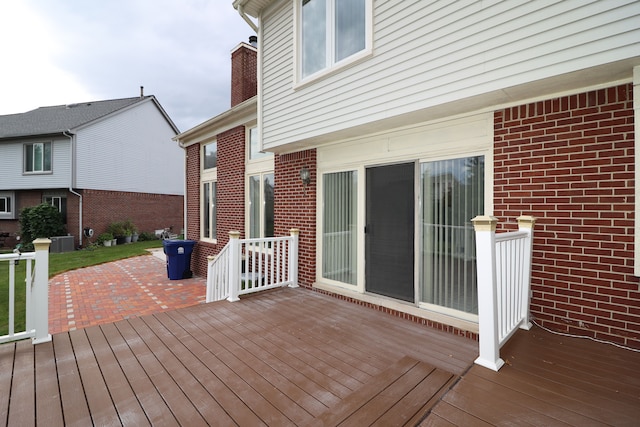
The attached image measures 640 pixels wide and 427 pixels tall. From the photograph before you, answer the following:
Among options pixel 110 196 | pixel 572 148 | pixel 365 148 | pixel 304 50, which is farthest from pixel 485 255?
pixel 110 196

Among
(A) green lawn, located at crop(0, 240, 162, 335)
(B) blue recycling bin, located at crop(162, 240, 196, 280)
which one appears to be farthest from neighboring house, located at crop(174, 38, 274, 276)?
(A) green lawn, located at crop(0, 240, 162, 335)

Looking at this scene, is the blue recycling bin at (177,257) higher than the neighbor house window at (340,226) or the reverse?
the reverse

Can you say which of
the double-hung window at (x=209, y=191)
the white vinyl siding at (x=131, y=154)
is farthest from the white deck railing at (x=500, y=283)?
the white vinyl siding at (x=131, y=154)

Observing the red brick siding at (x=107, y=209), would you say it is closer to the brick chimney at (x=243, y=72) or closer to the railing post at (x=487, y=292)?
the brick chimney at (x=243, y=72)

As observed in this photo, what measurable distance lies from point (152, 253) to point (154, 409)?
12.1 meters

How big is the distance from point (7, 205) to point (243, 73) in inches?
661

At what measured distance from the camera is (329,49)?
402 cm

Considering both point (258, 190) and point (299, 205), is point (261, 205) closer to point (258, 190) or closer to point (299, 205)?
point (258, 190)

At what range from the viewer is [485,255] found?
83.6 inches

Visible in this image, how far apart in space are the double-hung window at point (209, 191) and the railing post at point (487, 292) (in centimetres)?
747

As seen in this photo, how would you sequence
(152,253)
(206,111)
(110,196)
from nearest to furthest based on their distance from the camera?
(152,253)
(110,196)
(206,111)

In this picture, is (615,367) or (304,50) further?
(304,50)

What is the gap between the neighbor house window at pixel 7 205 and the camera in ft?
49.6

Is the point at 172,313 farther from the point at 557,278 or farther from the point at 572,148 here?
the point at 572,148
